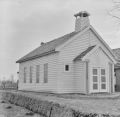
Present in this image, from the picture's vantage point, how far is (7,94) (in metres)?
24.9

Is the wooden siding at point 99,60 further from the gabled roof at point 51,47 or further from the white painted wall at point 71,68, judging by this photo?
the gabled roof at point 51,47

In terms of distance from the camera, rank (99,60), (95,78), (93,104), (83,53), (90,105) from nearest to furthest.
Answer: (90,105) → (93,104) → (95,78) → (83,53) → (99,60)

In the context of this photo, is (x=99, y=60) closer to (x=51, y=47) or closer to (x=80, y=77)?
(x=80, y=77)

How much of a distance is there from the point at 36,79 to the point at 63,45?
6.29m

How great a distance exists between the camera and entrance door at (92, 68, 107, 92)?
22094 mm

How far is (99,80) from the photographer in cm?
2242

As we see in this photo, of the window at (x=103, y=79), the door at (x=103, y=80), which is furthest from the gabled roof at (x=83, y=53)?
the window at (x=103, y=79)

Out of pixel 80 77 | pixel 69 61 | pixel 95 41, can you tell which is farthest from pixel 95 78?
pixel 95 41

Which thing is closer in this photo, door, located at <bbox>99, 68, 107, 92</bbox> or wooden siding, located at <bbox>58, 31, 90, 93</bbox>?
wooden siding, located at <bbox>58, 31, 90, 93</bbox>

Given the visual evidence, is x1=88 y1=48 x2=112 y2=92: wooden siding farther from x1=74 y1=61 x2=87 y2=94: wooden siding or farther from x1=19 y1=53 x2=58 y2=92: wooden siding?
x1=19 y1=53 x2=58 y2=92: wooden siding

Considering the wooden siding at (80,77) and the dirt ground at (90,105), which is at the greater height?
the wooden siding at (80,77)

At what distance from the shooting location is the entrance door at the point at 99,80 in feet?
72.5

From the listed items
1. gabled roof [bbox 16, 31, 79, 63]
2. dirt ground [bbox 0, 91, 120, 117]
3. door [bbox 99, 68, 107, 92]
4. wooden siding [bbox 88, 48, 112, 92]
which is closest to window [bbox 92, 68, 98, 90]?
wooden siding [bbox 88, 48, 112, 92]

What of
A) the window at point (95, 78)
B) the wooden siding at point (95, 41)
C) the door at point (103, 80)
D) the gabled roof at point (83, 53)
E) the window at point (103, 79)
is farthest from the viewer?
the wooden siding at point (95, 41)
